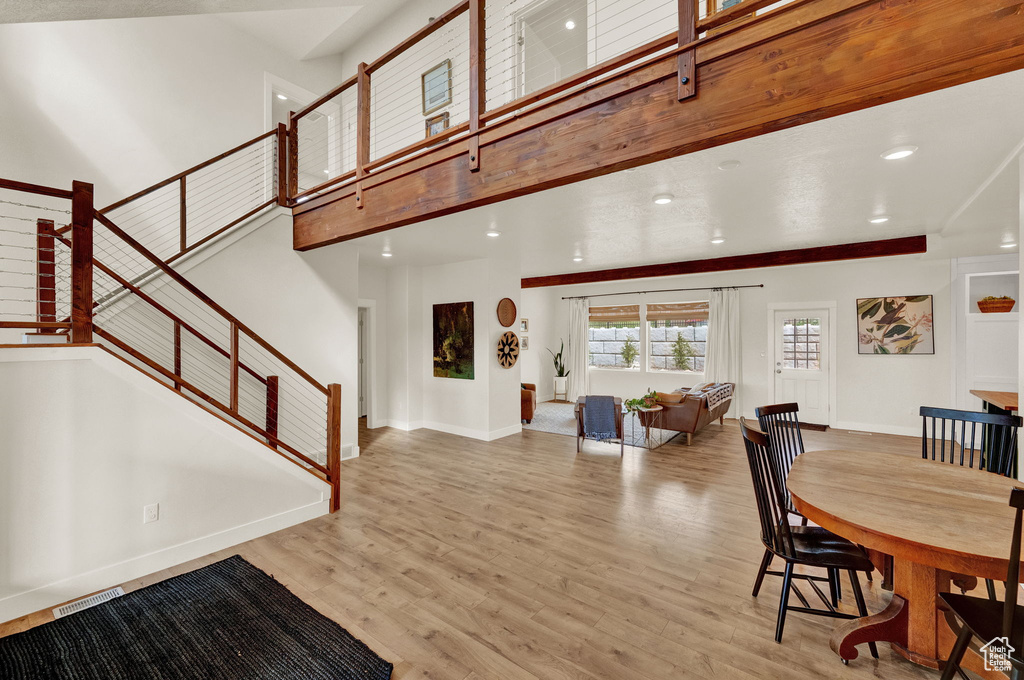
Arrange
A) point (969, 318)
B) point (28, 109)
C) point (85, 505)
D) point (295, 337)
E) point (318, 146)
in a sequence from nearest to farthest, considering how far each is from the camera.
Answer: point (85, 505) < point (28, 109) < point (295, 337) < point (969, 318) < point (318, 146)

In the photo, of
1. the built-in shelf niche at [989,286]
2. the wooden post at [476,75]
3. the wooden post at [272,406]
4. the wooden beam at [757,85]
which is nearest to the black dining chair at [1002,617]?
the wooden beam at [757,85]

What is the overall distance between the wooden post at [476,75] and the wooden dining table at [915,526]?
2.59m

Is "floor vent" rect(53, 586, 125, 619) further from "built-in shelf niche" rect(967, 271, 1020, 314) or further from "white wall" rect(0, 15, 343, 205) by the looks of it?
"built-in shelf niche" rect(967, 271, 1020, 314)

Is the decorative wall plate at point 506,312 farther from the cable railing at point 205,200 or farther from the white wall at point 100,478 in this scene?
the white wall at point 100,478

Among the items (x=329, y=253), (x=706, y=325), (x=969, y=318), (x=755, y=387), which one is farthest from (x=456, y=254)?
(x=969, y=318)

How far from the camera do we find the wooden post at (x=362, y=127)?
3613mm

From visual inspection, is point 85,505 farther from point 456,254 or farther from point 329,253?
point 456,254

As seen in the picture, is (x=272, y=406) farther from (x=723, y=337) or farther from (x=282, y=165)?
(x=723, y=337)

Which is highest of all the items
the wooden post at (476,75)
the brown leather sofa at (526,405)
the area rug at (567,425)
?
the wooden post at (476,75)

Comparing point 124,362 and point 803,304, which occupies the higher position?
point 803,304

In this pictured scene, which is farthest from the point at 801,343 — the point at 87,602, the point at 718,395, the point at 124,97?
the point at 124,97

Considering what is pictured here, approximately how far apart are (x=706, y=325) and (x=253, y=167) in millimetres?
7449

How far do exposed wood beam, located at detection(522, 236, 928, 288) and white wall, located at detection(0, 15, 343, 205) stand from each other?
5699 millimetres

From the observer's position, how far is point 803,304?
7.10 metres
